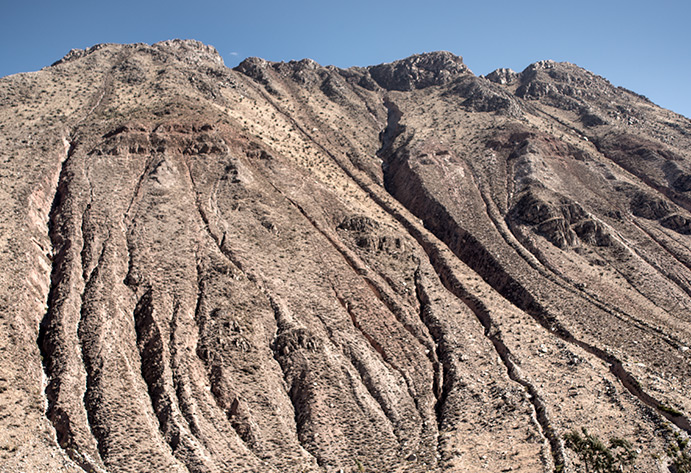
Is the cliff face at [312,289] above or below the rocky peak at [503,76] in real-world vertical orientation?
below

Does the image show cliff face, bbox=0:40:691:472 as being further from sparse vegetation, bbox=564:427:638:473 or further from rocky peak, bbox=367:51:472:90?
Answer: rocky peak, bbox=367:51:472:90

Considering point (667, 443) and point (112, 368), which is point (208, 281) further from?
point (667, 443)

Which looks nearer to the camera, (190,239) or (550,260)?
(190,239)

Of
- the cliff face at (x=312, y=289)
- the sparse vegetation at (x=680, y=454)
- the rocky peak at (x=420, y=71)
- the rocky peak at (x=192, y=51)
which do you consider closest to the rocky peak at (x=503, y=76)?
the rocky peak at (x=420, y=71)

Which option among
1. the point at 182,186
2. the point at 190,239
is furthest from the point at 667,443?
the point at 182,186

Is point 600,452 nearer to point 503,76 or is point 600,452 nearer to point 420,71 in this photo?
point 420,71

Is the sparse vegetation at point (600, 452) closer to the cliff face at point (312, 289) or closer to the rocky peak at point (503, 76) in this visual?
the cliff face at point (312, 289)
